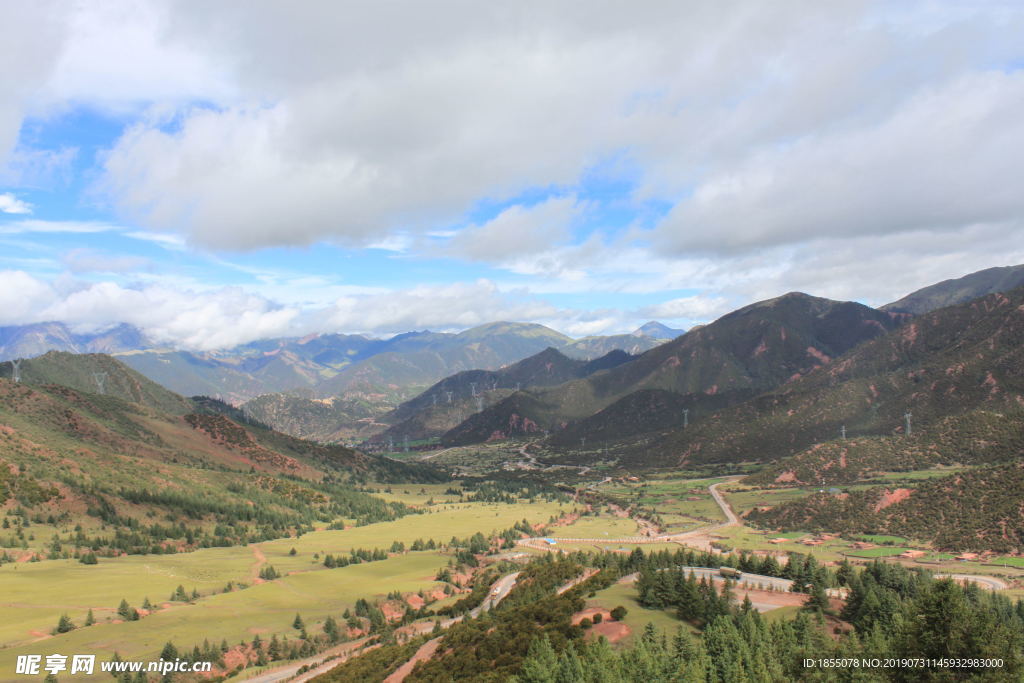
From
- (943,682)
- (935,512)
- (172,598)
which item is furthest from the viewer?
(935,512)

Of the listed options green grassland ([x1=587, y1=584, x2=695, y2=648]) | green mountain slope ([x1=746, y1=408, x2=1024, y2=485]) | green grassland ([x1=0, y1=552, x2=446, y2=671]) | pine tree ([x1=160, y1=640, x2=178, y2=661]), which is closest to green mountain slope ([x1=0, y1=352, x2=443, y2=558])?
green grassland ([x1=0, y1=552, x2=446, y2=671])

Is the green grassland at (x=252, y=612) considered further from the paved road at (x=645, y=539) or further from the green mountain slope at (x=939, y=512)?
the green mountain slope at (x=939, y=512)

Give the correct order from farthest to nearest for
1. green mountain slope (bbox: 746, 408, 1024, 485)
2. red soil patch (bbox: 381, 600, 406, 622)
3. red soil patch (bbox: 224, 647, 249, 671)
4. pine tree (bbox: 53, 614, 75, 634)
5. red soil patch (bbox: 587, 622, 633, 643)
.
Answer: green mountain slope (bbox: 746, 408, 1024, 485) → red soil patch (bbox: 381, 600, 406, 622) → pine tree (bbox: 53, 614, 75, 634) → red soil patch (bbox: 224, 647, 249, 671) → red soil patch (bbox: 587, 622, 633, 643)

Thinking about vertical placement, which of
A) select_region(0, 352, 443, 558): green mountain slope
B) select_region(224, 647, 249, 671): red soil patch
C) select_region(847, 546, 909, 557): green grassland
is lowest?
select_region(847, 546, 909, 557): green grassland

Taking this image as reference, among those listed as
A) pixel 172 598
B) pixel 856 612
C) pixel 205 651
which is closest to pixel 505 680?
pixel 856 612

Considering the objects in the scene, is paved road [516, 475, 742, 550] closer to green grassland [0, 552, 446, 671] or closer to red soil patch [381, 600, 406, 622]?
green grassland [0, 552, 446, 671]

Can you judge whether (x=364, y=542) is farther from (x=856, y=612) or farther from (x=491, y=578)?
(x=856, y=612)

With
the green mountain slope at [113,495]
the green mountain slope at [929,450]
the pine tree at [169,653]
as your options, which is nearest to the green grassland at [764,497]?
the green mountain slope at [929,450]

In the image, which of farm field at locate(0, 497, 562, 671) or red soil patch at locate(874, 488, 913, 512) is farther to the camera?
red soil patch at locate(874, 488, 913, 512)
